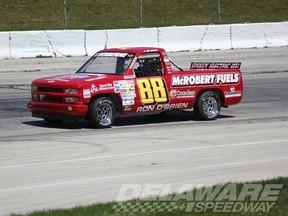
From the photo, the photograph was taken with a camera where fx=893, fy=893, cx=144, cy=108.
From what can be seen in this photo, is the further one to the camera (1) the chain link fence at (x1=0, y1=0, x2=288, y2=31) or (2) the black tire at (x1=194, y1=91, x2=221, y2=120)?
(1) the chain link fence at (x1=0, y1=0, x2=288, y2=31)

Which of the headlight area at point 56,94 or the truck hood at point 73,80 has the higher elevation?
the truck hood at point 73,80

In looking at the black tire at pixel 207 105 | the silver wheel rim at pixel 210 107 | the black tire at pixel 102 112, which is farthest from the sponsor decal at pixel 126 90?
the silver wheel rim at pixel 210 107

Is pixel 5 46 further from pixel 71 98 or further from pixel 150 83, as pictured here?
pixel 71 98

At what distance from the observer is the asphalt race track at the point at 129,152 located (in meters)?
11.1

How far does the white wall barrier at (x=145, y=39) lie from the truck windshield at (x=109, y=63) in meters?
11.2

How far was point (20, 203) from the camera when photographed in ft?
33.3

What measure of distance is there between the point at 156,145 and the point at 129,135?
4.25ft

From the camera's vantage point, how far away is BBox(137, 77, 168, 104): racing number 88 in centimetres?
1722

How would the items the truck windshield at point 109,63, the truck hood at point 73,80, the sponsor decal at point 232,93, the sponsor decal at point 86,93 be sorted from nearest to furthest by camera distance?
the sponsor decal at point 86,93 → the truck hood at point 73,80 → the truck windshield at point 109,63 → the sponsor decal at point 232,93

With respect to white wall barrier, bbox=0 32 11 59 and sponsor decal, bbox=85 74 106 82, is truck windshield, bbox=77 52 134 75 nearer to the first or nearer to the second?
sponsor decal, bbox=85 74 106 82

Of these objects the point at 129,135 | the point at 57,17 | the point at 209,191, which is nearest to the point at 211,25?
the point at 57,17

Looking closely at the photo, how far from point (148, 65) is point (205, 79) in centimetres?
127

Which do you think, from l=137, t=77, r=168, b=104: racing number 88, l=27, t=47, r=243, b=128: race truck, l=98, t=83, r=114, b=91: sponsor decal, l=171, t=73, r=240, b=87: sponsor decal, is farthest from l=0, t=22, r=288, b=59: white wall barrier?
l=98, t=83, r=114, b=91: sponsor decal

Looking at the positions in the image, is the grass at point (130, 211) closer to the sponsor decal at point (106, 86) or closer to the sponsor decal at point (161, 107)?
the sponsor decal at point (106, 86)
